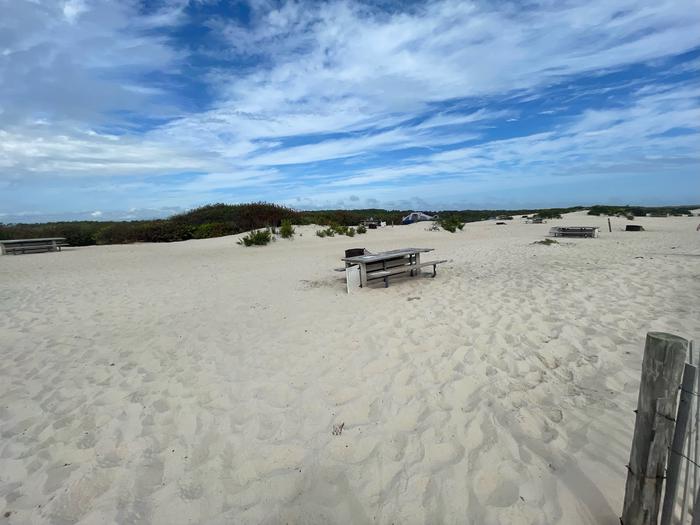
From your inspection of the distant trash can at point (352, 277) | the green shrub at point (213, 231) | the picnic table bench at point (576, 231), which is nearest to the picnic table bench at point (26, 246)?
the green shrub at point (213, 231)

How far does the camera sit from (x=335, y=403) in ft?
11.6

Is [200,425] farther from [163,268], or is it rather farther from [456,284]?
[163,268]

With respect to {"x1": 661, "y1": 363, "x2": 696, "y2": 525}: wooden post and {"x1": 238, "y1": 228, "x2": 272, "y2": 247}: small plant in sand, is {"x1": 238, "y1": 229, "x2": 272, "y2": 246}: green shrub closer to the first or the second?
{"x1": 238, "y1": 228, "x2": 272, "y2": 247}: small plant in sand

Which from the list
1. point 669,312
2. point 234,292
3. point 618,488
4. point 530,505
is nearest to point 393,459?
point 530,505

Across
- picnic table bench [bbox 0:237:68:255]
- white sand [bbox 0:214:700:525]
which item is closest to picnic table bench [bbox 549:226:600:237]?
white sand [bbox 0:214:700:525]

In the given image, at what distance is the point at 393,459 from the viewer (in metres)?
2.79

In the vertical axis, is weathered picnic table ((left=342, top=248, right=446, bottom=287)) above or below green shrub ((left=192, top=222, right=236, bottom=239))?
below

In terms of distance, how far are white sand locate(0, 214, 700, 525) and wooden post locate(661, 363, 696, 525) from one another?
1.57 ft

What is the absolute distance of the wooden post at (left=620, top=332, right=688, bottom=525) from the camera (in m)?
1.76

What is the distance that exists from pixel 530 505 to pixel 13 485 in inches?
144

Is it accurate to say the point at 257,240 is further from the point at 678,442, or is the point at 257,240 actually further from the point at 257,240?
the point at 678,442

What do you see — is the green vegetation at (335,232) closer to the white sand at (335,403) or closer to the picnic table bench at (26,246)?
the picnic table bench at (26,246)

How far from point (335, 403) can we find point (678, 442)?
2533mm

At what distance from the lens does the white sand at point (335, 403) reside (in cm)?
248
